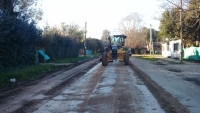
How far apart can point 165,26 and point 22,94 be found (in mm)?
43070

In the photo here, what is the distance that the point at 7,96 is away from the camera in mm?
11727

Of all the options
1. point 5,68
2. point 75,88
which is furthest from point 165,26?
point 75,88

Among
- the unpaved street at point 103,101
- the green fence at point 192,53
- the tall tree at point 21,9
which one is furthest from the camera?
the green fence at point 192,53

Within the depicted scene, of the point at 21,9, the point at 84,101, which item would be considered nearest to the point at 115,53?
the point at 21,9

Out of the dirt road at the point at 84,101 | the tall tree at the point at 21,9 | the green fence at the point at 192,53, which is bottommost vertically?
the dirt road at the point at 84,101

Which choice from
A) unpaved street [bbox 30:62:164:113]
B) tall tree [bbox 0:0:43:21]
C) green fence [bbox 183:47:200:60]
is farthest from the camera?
green fence [bbox 183:47:200:60]

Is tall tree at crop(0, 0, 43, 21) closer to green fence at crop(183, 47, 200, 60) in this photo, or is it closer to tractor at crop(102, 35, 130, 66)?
tractor at crop(102, 35, 130, 66)

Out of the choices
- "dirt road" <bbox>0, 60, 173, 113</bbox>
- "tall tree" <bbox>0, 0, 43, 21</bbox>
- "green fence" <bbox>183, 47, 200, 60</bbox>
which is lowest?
"dirt road" <bbox>0, 60, 173, 113</bbox>

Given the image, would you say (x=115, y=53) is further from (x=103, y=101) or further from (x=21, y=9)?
A: (x=103, y=101)

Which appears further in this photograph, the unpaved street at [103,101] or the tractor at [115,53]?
the tractor at [115,53]

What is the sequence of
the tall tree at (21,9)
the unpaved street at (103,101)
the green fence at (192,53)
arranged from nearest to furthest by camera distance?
the unpaved street at (103,101) < the tall tree at (21,9) < the green fence at (192,53)

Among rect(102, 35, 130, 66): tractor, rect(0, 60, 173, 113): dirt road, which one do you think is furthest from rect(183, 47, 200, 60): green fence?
rect(0, 60, 173, 113): dirt road

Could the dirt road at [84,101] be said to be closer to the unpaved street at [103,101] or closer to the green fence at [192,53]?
the unpaved street at [103,101]

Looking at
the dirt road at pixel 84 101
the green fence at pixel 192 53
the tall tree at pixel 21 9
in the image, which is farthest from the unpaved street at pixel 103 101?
the green fence at pixel 192 53
